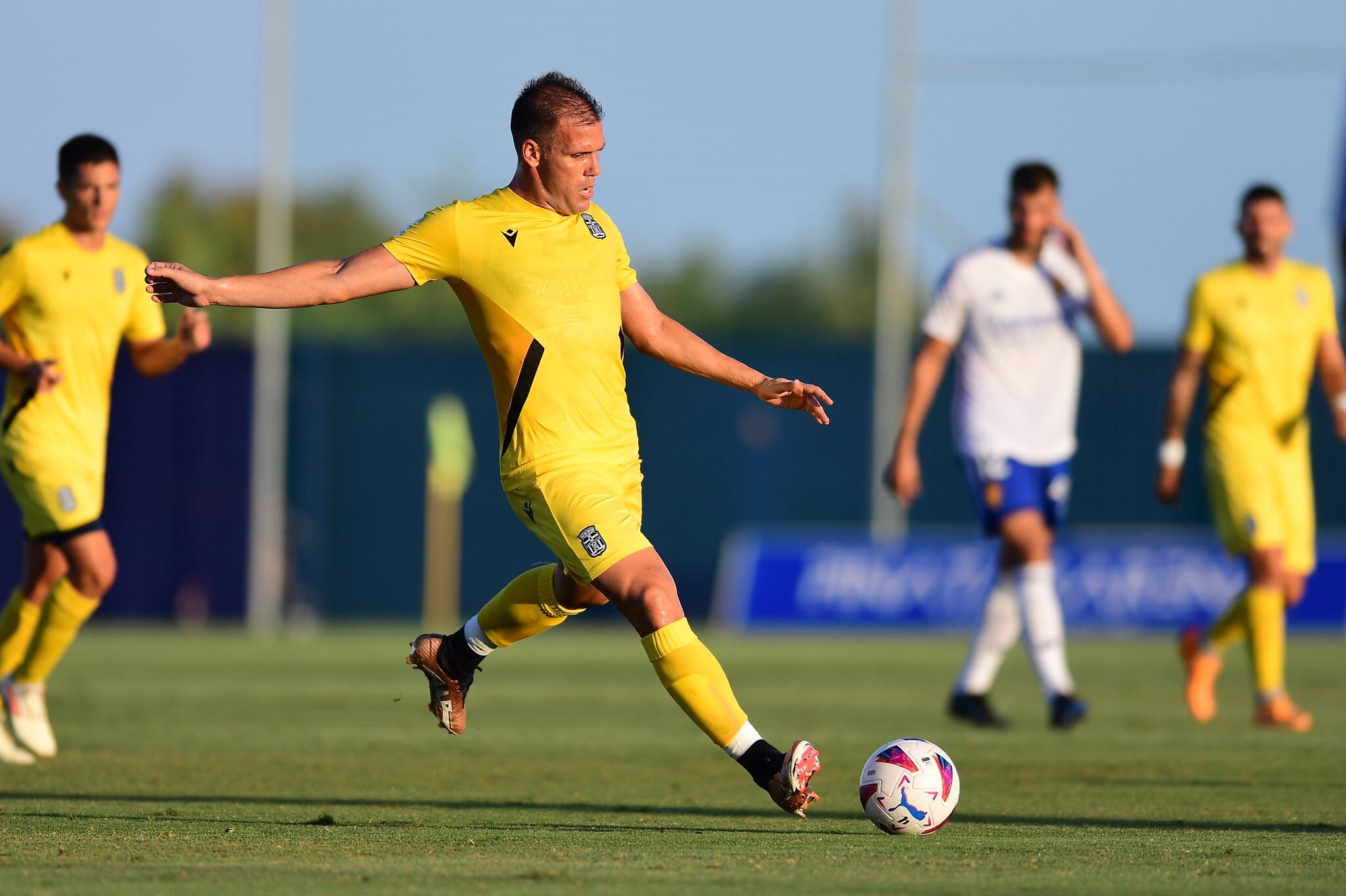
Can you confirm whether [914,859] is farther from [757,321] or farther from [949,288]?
[757,321]

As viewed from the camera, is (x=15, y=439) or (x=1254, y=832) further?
(x=15, y=439)

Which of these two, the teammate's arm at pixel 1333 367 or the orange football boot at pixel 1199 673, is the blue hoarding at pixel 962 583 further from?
the teammate's arm at pixel 1333 367

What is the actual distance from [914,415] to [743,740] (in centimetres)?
448

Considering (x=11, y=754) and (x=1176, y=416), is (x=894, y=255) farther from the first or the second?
(x=11, y=754)

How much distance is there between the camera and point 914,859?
18.5ft

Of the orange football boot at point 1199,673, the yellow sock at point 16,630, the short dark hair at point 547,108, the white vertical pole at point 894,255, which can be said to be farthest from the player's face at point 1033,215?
the white vertical pole at point 894,255

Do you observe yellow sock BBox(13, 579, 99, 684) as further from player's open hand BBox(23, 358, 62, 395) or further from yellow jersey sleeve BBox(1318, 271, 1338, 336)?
yellow jersey sleeve BBox(1318, 271, 1338, 336)

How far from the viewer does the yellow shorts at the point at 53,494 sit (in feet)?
28.3

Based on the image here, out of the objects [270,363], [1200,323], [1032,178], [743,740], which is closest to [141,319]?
[743,740]

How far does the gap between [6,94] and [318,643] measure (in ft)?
32.1

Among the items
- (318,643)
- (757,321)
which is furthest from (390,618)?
(757,321)

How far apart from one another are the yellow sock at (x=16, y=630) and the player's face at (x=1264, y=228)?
625 cm

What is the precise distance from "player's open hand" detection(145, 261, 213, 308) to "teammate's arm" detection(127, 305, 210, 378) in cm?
197

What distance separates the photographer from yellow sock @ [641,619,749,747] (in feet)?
20.5
